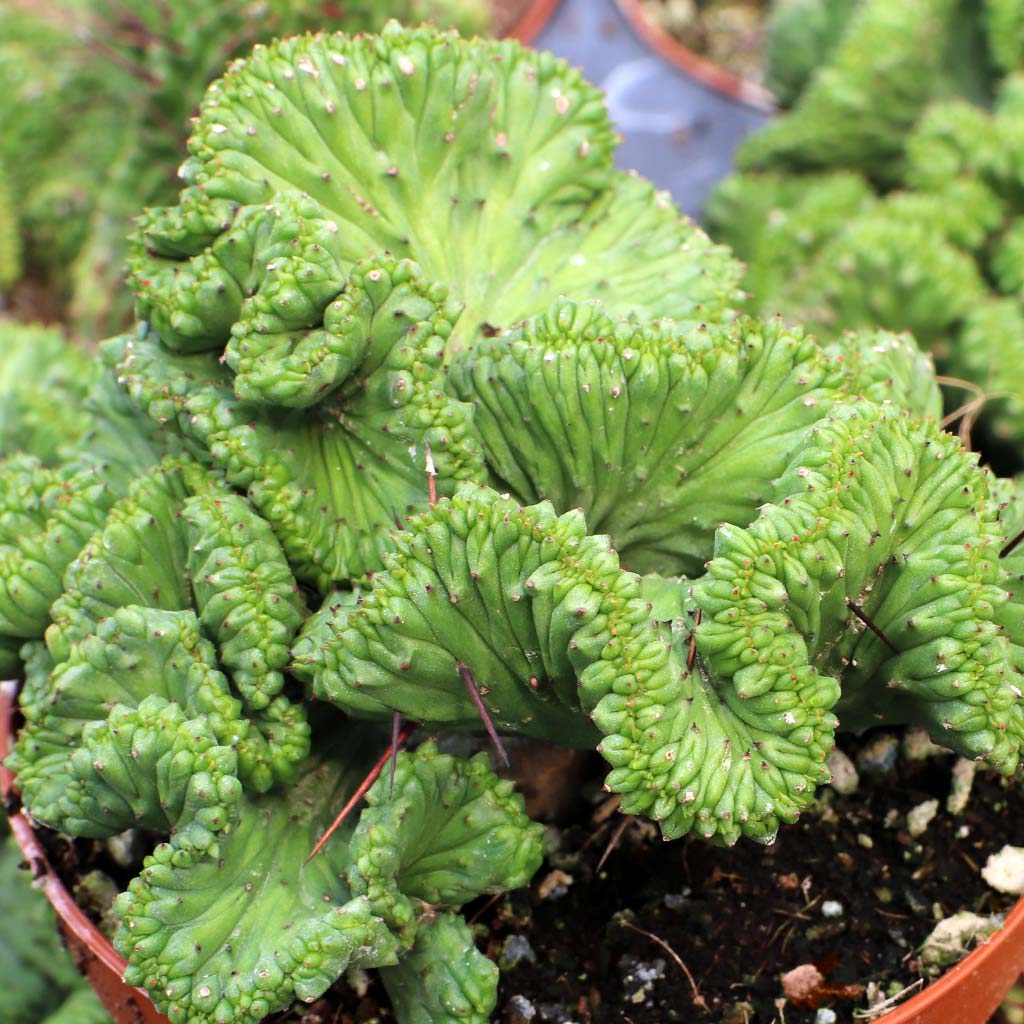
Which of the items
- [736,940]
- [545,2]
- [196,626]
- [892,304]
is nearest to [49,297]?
[545,2]

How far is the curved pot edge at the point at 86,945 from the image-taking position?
1.64m

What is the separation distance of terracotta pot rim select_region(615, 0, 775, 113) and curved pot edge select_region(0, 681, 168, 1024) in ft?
12.3

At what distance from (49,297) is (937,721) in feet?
12.1

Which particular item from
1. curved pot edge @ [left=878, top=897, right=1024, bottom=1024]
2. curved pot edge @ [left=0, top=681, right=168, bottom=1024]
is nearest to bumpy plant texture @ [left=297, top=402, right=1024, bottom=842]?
curved pot edge @ [left=878, top=897, right=1024, bottom=1024]

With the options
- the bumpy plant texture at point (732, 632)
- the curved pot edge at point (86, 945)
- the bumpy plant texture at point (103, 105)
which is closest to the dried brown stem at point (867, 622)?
the bumpy plant texture at point (732, 632)

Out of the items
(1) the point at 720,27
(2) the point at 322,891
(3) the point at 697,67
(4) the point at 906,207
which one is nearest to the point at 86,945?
(2) the point at 322,891

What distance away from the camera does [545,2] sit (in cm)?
497

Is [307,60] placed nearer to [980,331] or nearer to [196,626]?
[196,626]

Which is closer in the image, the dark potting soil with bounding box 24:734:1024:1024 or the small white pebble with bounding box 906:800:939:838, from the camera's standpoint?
the dark potting soil with bounding box 24:734:1024:1024

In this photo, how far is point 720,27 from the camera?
5188 millimetres

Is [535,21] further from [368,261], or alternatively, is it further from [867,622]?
[867,622]

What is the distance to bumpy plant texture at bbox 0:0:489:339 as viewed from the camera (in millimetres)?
3332

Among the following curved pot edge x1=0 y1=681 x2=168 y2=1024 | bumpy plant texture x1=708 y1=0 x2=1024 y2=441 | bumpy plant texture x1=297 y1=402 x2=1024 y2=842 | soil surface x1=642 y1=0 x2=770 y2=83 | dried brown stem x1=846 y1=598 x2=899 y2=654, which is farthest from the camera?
soil surface x1=642 y1=0 x2=770 y2=83

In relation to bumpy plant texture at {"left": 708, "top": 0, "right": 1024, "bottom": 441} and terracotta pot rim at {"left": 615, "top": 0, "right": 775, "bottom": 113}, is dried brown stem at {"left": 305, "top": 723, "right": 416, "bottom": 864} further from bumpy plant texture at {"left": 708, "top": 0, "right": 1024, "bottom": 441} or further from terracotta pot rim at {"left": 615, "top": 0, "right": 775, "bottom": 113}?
terracotta pot rim at {"left": 615, "top": 0, "right": 775, "bottom": 113}
